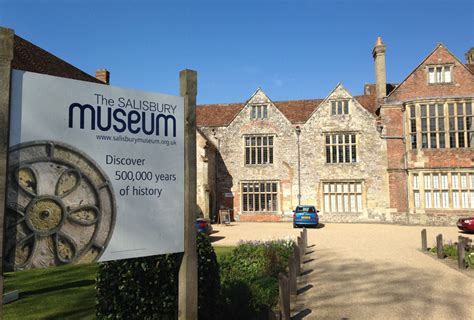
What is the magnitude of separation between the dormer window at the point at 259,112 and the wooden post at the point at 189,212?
80.2 feet

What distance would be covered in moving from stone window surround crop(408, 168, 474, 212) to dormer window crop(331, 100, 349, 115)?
6727 millimetres

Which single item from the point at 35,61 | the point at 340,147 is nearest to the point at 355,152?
the point at 340,147

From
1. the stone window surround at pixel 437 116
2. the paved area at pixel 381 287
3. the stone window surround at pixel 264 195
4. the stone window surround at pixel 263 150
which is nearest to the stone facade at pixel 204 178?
the stone window surround at pixel 264 195

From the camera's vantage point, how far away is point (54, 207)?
3141mm

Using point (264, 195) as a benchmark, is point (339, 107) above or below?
above

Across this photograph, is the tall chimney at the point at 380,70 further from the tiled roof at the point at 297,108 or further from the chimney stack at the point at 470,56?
the chimney stack at the point at 470,56

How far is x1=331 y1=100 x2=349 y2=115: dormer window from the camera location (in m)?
27.1

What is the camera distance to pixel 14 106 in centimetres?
293

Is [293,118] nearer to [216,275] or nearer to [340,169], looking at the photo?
[340,169]

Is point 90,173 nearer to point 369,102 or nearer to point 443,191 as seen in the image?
point 443,191

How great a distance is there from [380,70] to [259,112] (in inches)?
376

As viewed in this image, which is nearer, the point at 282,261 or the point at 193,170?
the point at 193,170

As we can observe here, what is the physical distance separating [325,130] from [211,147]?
886cm

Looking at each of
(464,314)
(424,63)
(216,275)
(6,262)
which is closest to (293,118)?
(424,63)
